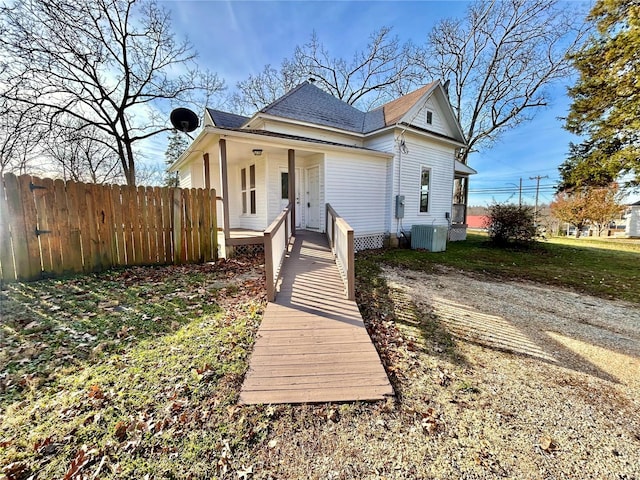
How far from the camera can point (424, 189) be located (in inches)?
499

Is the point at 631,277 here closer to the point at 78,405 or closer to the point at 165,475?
the point at 165,475

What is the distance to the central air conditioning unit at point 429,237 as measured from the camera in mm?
11266

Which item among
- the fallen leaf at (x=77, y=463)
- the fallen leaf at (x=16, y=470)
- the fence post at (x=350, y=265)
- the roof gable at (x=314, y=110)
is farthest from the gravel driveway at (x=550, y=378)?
the roof gable at (x=314, y=110)

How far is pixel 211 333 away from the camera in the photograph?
369 centimetres

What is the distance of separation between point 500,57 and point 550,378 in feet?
76.7

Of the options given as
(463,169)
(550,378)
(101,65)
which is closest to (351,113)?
(463,169)

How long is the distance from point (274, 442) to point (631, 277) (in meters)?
10.9

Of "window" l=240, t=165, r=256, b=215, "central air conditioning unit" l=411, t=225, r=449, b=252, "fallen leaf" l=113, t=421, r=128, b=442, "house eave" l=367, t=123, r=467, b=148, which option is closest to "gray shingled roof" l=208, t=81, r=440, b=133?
"house eave" l=367, t=123, r=467, b=148

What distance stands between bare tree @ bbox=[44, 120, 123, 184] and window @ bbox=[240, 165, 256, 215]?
1332 centimetres

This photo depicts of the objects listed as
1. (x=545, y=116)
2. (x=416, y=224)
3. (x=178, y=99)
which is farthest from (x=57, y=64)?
(x=545, y=116)

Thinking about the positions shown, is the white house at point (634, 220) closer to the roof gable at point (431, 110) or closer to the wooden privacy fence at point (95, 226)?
the roof gable at point (431, 110)

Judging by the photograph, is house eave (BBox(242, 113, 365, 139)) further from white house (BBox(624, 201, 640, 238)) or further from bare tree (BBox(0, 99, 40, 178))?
white house (BBox(624, 201, 640, 238))

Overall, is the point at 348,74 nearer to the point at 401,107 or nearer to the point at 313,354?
the point at 401,107

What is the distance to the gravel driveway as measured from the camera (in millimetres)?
2035
